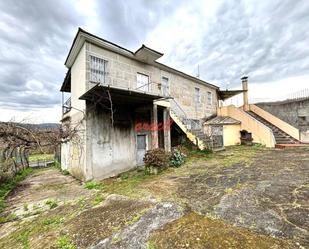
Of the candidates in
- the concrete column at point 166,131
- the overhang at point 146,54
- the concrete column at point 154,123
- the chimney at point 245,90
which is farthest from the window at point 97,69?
the chimney at point 245,90

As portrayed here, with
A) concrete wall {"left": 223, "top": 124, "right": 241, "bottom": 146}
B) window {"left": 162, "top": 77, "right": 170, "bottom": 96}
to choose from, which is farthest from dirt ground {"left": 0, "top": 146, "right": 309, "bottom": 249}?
concrete wall {"left": 223, "top": 124, "right": 241, "bottom": 146}

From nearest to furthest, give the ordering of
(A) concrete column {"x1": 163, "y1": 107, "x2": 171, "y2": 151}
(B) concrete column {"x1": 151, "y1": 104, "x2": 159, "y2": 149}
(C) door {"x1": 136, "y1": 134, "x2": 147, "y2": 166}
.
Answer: (C) door {"x1": 136, "y1": 134, "x2": 147, "y2": 166}
(B) concrete column {"x1": 151, "y1": 104, "x2": 159, "y2": 149}
(A) concrete column {"x1": 163, "y1": 107, "x2": 171, "y2": 151}

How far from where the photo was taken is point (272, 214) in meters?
3.57

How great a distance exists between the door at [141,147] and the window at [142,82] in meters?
3.03

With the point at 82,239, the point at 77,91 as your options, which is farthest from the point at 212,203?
the point at 77,91

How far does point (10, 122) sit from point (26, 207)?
9.68ft

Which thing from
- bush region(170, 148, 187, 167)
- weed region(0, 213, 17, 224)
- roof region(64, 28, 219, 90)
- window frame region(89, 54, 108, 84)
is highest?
roof region(64, 28, 219, 90)

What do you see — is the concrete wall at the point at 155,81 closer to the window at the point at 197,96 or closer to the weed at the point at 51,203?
the window at the point at 197,96

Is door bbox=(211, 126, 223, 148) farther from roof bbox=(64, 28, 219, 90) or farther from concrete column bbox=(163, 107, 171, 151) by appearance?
roof bbox=(64, 28, 219, 90)

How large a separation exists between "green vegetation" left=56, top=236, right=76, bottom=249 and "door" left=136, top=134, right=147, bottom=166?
660cm

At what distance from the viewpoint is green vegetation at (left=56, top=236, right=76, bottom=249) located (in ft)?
10.4

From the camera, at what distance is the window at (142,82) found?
1070cm

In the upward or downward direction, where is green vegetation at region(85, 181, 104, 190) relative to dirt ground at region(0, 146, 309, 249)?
downward

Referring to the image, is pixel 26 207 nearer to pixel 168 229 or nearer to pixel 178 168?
pixel 168 229
